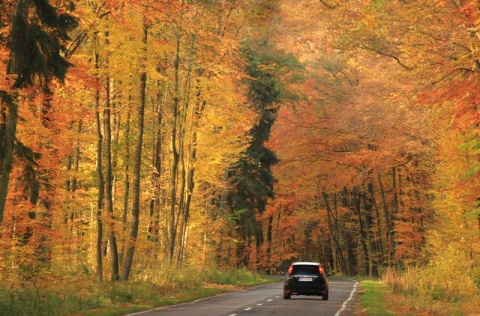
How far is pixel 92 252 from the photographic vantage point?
40.6 m

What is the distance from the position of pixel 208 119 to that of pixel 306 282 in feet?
40.6

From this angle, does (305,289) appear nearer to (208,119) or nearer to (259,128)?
(208,119)

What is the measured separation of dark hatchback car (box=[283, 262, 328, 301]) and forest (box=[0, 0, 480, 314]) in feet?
13.4

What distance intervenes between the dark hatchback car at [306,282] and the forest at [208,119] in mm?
4071

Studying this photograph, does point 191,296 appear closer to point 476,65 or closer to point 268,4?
point 476,65

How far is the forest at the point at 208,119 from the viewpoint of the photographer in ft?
74.9

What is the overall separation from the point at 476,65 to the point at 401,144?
20828 millimetres

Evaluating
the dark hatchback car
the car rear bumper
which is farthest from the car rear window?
the car rear bumper

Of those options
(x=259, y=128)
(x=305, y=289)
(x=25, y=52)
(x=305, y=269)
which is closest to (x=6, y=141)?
(x=25, y=52)

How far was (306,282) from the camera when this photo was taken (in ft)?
107

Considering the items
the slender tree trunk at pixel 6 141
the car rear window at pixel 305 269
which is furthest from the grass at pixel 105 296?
the car rear window at pixel 305 269

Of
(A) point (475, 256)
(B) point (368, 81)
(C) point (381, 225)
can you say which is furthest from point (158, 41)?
(C) point (381, 225)

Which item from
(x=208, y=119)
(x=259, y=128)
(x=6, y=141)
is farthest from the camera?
(x=259, y=128)

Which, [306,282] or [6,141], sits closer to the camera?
[6,141]
